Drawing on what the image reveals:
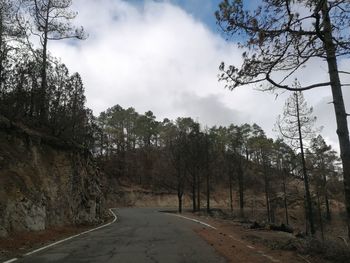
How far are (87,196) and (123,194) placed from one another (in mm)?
52929

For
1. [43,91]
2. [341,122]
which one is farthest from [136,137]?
[341,122]

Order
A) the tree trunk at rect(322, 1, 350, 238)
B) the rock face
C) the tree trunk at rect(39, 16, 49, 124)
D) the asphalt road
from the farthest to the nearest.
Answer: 1. the tree trunk at rect(39, 16, 49, 124)
2. the rock face
3. the asphalt road
4. the tree trunk at rect(322, 1, 350, 238)

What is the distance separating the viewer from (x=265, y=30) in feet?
28.8

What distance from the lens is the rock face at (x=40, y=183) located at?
17516mm

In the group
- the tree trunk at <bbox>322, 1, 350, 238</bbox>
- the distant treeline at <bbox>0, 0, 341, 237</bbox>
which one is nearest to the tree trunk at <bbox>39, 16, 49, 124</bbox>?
the distant treeline at <bbox>0, 0, 341, 237</bbox>

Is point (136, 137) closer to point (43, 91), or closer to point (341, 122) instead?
point (43, 91)

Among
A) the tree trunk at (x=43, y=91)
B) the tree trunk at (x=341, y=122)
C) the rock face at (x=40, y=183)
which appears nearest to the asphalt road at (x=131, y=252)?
the rock face at (x=40, y=183)

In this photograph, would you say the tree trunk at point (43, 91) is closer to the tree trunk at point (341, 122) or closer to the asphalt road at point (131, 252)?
the asphalt road at point (131, 252)

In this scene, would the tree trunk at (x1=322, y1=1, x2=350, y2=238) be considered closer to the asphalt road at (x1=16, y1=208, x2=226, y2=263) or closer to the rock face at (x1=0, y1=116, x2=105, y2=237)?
the asphalt road at (x1=16, y1=208, x2=226, y2=263)

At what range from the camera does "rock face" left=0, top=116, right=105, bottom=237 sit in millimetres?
17516

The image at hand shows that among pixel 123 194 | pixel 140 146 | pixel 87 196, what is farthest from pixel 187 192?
pixel 87 196

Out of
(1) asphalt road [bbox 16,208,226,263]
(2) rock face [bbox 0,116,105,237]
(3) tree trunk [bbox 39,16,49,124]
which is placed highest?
(3) tree trunk [bbox 39,16,49,124]

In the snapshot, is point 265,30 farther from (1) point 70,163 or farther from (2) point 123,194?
(2) point 123,194

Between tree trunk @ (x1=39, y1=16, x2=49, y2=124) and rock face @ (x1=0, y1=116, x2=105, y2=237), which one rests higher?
tree trunk @ (x1=39, y1=16, x2=49, y2=124)
